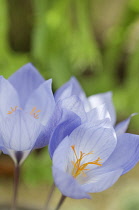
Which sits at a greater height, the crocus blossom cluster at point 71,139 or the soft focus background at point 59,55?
the crocus blossom cluster at point 71,139

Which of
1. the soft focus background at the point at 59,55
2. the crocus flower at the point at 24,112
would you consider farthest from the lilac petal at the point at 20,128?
the soft focus background at the point at 59,55

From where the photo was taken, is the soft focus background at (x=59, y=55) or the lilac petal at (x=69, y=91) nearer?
the lilac petal at (x=69, y=91)

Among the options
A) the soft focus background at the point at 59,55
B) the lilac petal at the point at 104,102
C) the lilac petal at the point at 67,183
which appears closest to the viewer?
the lilac petal at the point at 67,183

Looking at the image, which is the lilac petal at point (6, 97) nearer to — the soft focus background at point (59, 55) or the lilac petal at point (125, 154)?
the lilac petal at point (125, 154)

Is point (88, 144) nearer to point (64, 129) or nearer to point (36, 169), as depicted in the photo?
point (64, 129)

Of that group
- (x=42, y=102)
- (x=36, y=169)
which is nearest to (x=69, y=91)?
(x=42, y=102)

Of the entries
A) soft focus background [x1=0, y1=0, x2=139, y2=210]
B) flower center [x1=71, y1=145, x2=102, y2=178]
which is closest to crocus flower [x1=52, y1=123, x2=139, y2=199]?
flower center [x1=71, y1=145, x2=102, y2=178]

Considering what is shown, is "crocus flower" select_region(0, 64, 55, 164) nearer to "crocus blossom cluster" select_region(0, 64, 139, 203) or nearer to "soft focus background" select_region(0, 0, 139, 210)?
"crocus blossom cluster" select_region(0, 64, 139, 203)
